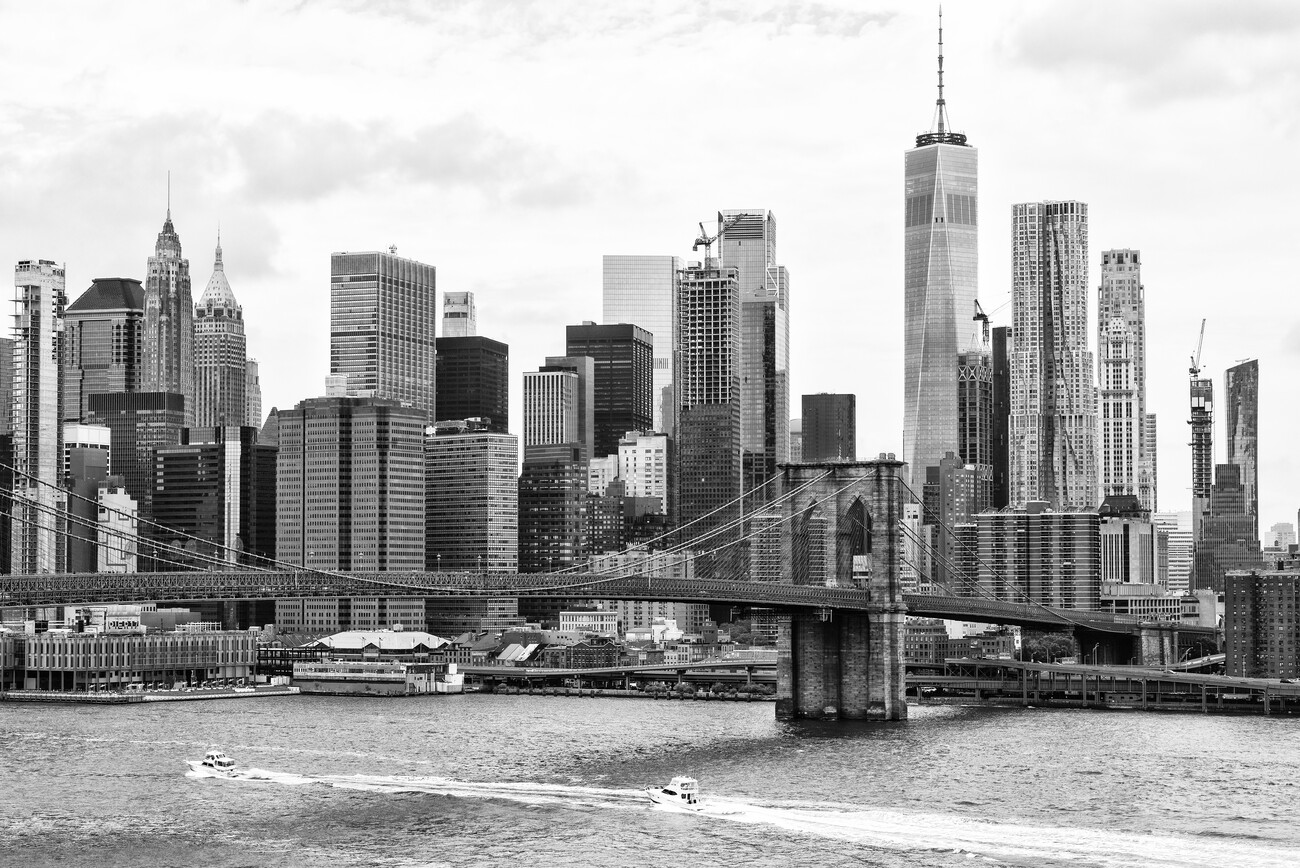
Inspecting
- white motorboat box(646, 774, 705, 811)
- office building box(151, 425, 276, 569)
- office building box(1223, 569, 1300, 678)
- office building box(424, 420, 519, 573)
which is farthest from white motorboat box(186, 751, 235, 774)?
office building box(151, 425, 276, 569)

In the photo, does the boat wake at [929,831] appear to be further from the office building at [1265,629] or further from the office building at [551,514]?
the office building at [551,514]

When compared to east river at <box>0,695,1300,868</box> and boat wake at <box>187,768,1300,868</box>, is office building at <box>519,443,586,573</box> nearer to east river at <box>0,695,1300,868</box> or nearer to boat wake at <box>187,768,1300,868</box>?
east river at <box>0,695,1300,868</box>

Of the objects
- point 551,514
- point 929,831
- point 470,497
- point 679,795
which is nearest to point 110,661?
point 679,795

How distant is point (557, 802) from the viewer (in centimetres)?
5234

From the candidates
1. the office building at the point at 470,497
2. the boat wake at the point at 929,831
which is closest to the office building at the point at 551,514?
the office building at the point at 470,497

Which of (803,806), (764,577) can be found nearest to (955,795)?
(803,806)

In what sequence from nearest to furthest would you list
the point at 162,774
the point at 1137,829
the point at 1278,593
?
1. the point at 1137,829
2. the point at 162,774
3. the point at 1278,593

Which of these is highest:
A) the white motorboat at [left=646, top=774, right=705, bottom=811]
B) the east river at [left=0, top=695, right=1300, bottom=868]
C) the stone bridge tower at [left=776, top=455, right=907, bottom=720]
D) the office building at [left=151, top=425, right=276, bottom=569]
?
the office building at [left=151, top=425, right=276, bottom=569]

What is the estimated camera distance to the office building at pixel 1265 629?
114750 mm

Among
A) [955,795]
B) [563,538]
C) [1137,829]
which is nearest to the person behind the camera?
[1137,829]

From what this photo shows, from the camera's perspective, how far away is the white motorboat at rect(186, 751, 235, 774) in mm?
58906

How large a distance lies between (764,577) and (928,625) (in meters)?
60.0

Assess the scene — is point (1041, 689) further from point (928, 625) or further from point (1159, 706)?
point (928, 625)

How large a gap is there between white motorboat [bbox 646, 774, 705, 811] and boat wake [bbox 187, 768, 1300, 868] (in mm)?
275
